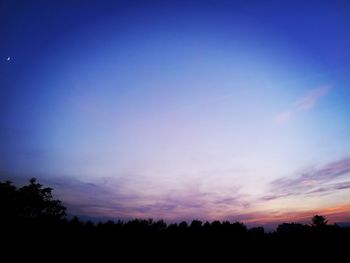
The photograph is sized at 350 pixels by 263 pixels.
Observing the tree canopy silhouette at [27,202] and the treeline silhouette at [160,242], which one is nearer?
the treeline silhouette at [160,242]

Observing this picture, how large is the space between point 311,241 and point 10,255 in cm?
1910

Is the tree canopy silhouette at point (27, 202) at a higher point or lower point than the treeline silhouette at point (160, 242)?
higher

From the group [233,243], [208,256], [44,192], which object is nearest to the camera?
[208,256]

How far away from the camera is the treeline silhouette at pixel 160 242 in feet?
46.9

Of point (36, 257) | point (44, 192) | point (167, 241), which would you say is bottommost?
point (36, 257)

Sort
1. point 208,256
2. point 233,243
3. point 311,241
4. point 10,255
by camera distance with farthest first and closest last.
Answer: point 311,241
point 233,243
point 208,256
point 10,255

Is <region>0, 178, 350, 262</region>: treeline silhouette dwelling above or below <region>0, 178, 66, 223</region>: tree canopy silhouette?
below

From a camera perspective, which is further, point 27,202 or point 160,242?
point 27,202

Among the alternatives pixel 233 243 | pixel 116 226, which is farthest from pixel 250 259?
pixel 116 226

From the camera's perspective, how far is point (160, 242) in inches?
656

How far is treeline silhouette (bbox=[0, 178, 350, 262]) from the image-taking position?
46.9 ft

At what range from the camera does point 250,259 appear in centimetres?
1752

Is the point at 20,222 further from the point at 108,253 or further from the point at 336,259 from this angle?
the point at 336,259

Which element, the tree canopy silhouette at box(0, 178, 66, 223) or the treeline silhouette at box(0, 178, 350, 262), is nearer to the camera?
the treeline silhouette at box(0, 178, 350, 262)
